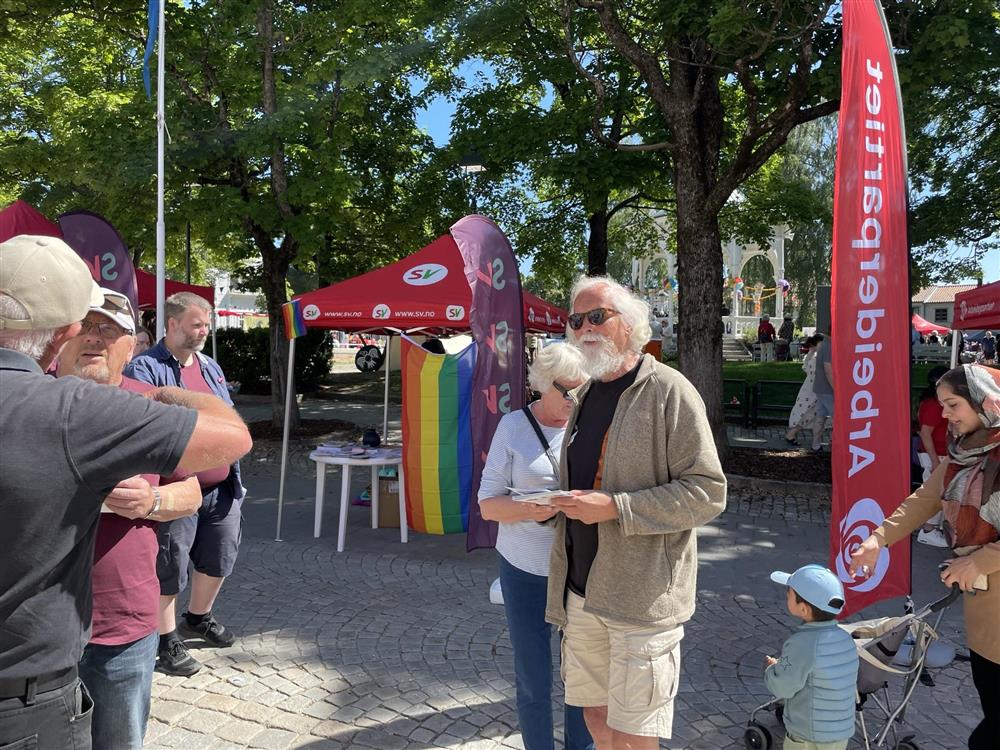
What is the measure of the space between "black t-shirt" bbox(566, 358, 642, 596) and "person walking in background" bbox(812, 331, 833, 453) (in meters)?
8.90

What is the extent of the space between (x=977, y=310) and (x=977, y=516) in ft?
17.2

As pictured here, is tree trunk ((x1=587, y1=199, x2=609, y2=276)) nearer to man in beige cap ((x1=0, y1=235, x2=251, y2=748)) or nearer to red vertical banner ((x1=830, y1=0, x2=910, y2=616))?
red vertical banner ((x1=830, y1=0, x2=910, y2=616))

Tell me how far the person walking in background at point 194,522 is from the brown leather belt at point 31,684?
2.18 metres

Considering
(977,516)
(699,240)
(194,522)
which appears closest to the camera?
(977,516)

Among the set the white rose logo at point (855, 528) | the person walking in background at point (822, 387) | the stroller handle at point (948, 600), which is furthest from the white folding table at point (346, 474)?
the person walking in background at point (822, 387)

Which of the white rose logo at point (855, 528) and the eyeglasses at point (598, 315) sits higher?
the eyeglasses at point (598, 315)

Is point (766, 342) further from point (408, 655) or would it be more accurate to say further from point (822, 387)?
point (408, 655)

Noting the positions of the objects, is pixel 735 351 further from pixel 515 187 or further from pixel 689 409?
pixel 689 409

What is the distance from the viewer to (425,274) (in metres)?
7.37

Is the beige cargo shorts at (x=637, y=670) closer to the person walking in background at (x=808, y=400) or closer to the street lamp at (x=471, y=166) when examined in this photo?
the person walking in background at (x=808, y=400)

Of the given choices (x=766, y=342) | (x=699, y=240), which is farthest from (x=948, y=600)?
(x=766, y=342)

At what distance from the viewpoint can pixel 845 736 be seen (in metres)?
2.83

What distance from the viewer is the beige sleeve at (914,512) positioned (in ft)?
10.4

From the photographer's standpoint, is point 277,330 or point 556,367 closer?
point 556,367
